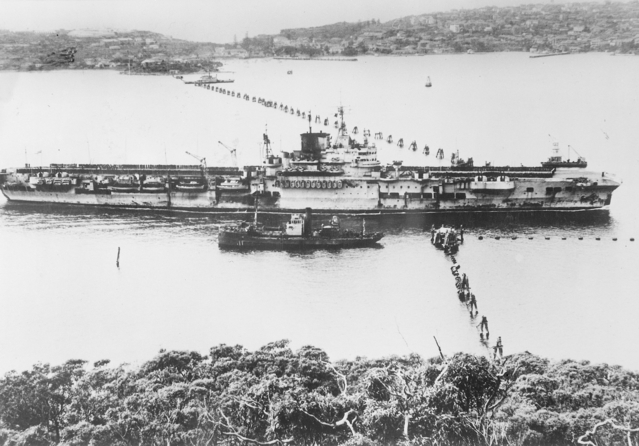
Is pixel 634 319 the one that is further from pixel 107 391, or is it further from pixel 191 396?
pixel 107 391

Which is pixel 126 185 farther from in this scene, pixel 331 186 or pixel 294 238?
pixel 294 238

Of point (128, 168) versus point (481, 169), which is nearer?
point (481, 169)

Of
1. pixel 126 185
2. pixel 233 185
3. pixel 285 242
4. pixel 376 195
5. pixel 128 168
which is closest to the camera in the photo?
pixel 285 242

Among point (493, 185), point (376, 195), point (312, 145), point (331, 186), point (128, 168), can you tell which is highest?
point (312, 145)

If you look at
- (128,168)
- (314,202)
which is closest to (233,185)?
(314,202)

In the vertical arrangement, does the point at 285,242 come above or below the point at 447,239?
below

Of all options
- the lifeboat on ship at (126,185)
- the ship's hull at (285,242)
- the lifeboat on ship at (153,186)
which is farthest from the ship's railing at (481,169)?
the lifeboat on ship at (126,185)

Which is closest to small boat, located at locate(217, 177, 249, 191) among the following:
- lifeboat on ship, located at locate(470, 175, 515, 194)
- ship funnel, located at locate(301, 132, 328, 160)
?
ship funnel, located at locate(301, 132, 328, 160)

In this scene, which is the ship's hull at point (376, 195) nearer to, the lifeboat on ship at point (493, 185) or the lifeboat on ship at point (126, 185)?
the lifeboat on ship at point (493, 185)

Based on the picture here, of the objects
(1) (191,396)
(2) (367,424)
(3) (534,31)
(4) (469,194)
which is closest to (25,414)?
(1) (191,396)
